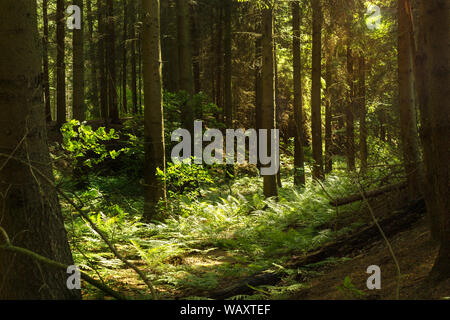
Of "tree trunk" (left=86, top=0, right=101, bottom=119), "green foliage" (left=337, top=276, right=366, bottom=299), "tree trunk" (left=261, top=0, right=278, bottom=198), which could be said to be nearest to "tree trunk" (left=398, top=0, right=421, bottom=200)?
"green foliage" (left=337, top=276, right=366, bottom=299)

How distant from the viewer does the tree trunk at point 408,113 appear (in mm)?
6941

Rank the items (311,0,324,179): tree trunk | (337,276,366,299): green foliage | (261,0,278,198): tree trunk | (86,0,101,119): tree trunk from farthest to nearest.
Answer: (86,0,101,119): tree trunk, (311,0,324,179): tree trunk, (261,0,278,198): tree trunk, (337,276,366,299): green foliage

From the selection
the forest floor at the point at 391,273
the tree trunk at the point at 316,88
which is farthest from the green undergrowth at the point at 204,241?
the tree trunk at the point at 316,88

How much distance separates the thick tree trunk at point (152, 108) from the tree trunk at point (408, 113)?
5.28 metres

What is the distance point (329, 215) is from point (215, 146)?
12068mm

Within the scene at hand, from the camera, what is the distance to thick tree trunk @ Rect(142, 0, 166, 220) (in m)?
9.48

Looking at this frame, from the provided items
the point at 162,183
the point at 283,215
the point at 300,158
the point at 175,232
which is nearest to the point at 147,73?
the point at 162,183

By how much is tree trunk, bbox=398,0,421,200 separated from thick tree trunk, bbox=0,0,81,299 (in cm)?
567

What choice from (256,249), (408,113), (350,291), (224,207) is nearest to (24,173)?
(350,291)

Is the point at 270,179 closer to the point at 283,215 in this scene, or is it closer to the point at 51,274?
the point at 283,215

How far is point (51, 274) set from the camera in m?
4.10

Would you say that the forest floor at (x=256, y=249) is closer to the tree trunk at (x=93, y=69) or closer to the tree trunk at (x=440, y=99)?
the tree trunk at (x=440, y=99)

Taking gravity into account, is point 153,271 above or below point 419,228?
below

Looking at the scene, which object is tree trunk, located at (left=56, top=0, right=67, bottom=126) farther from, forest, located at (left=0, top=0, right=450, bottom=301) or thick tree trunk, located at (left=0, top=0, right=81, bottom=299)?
thick tree trunk, located at (left=0, top=0, right=81, bottom=299)
